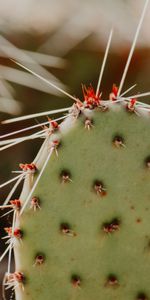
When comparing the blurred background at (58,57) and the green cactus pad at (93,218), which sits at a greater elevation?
the blurred background at (58,57)

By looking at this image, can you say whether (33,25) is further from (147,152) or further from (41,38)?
(147,152)

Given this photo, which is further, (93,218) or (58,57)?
(58,57)

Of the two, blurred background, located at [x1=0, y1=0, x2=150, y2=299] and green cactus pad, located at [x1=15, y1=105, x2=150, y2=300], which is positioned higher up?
blurred background, located at [x1=0, y1=0, x2=150, y2=299]

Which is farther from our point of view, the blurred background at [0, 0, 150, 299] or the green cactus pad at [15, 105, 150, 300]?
the blurred background at [0, 0, 150, 299]

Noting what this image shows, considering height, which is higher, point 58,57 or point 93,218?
Answer: point 58,57

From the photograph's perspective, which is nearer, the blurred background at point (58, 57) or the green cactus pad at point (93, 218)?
the green cactus pad at point (93, 218)
